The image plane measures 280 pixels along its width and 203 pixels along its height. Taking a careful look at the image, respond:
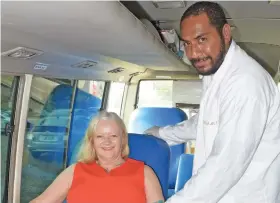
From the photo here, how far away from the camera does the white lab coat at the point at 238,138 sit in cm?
164

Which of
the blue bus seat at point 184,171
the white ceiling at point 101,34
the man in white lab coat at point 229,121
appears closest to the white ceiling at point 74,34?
the white ceiling at point 101,34

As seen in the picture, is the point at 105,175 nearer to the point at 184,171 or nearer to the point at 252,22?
the point at 184,171

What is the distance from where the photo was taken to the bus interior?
2127 millimetres

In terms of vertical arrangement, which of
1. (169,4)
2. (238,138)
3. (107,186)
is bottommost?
(107,186)

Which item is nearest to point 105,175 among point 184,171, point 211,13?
point 184,171

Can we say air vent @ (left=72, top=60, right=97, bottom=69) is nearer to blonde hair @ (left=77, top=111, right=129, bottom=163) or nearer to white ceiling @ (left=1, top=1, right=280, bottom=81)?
white ceiling @ (left=1, top=1, right=280, bottom=81)

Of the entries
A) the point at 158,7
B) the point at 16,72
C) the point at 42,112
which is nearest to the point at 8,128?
the point at 16,72

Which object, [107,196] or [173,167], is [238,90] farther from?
[173,167]

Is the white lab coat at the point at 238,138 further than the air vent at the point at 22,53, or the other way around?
the air vent at the point at 22,53

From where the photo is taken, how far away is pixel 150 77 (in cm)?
537

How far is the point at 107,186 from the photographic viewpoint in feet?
8.13

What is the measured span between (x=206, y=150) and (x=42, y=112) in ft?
8.69

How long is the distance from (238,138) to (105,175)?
112 cm

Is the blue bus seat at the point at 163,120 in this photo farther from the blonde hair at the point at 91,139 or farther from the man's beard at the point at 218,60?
the man's beard at the point at 218,60
